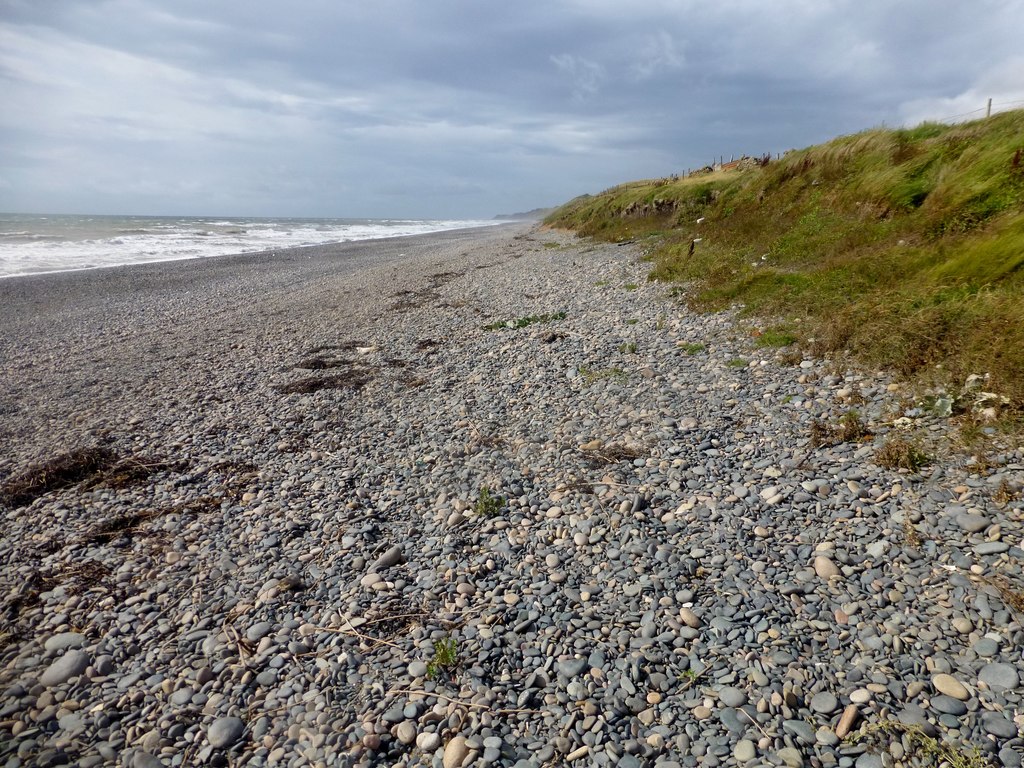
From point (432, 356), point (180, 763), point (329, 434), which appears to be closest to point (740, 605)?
point (180, 763)

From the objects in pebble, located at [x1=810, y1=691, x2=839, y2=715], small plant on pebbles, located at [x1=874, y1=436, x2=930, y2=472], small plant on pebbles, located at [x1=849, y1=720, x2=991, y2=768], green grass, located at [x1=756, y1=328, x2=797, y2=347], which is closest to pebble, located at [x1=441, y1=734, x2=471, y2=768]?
pebble, located at [x1=810, y1=691, x2=839, y2=715]

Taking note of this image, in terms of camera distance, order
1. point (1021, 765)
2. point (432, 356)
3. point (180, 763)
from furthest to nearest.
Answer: point (432, 356)
point (180, 763)
point (1021, 765)

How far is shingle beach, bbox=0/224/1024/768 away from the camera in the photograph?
12.6 feet

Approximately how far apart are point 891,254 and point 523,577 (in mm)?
11637

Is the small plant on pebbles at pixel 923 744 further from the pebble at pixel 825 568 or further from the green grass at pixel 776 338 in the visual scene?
the green grass at pixel 776 338

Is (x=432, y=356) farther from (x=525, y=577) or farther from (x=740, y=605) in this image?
(x=740, y=605)

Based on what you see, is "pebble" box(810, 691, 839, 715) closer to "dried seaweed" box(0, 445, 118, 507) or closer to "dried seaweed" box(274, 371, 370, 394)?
"dried seaweed" box(0, 445, 118, 507)

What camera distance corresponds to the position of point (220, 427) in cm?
970

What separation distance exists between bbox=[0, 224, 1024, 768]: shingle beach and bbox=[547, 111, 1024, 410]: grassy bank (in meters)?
0.96

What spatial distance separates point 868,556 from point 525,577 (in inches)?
126

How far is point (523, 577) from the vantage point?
5.45 m

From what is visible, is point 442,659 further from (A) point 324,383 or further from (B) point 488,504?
(A) point 324,383

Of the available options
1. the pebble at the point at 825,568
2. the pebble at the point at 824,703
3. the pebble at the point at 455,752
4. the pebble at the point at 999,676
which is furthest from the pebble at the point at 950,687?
the pebble at the point at 455,752

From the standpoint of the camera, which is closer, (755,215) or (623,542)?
(623,542)
